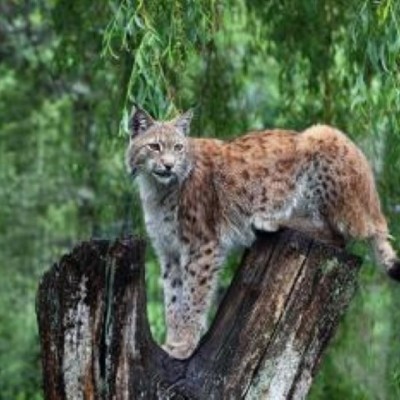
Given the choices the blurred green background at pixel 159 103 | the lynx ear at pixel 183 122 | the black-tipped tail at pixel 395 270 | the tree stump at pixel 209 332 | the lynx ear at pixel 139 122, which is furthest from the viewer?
the blurred green background at pixel 159 103

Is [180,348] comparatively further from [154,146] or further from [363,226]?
[363,226]

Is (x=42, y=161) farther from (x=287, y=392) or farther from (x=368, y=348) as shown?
(x=287, y=392)

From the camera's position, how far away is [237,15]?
10.6 m

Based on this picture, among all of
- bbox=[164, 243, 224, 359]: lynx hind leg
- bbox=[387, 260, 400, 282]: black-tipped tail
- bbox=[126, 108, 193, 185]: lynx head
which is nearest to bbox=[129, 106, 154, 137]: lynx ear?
bbox=[126, 108, 193, 185]: lynx head

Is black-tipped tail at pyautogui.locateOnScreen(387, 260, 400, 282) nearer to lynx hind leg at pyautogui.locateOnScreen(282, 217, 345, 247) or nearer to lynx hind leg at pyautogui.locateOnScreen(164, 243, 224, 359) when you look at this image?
lynx hind leg at pyautogui.locateOnScreen(282, 217, 345, 247)

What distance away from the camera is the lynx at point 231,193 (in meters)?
7.45

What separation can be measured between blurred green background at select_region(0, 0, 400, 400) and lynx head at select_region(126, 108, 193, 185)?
11 centimetres

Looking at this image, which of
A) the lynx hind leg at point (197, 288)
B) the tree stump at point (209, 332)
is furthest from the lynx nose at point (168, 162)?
the tree stump at point (209, 332)

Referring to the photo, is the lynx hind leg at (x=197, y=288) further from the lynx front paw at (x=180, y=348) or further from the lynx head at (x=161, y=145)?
the lynx head at (x=161, y=145)

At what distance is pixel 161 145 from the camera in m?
7.36

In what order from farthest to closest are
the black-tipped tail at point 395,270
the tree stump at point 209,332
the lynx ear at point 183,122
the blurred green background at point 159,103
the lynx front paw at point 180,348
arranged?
the blurred green background at point 159,103
the lynx ear at point 183,122
the lynx front paw at point 180,348
the black-tipped tail at point 395,270
the tree stump at point 209,332

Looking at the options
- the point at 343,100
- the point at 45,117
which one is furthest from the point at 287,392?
the point at 45,117

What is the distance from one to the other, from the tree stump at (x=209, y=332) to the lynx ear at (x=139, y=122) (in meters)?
1.74

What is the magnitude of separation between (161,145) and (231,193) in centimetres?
49
